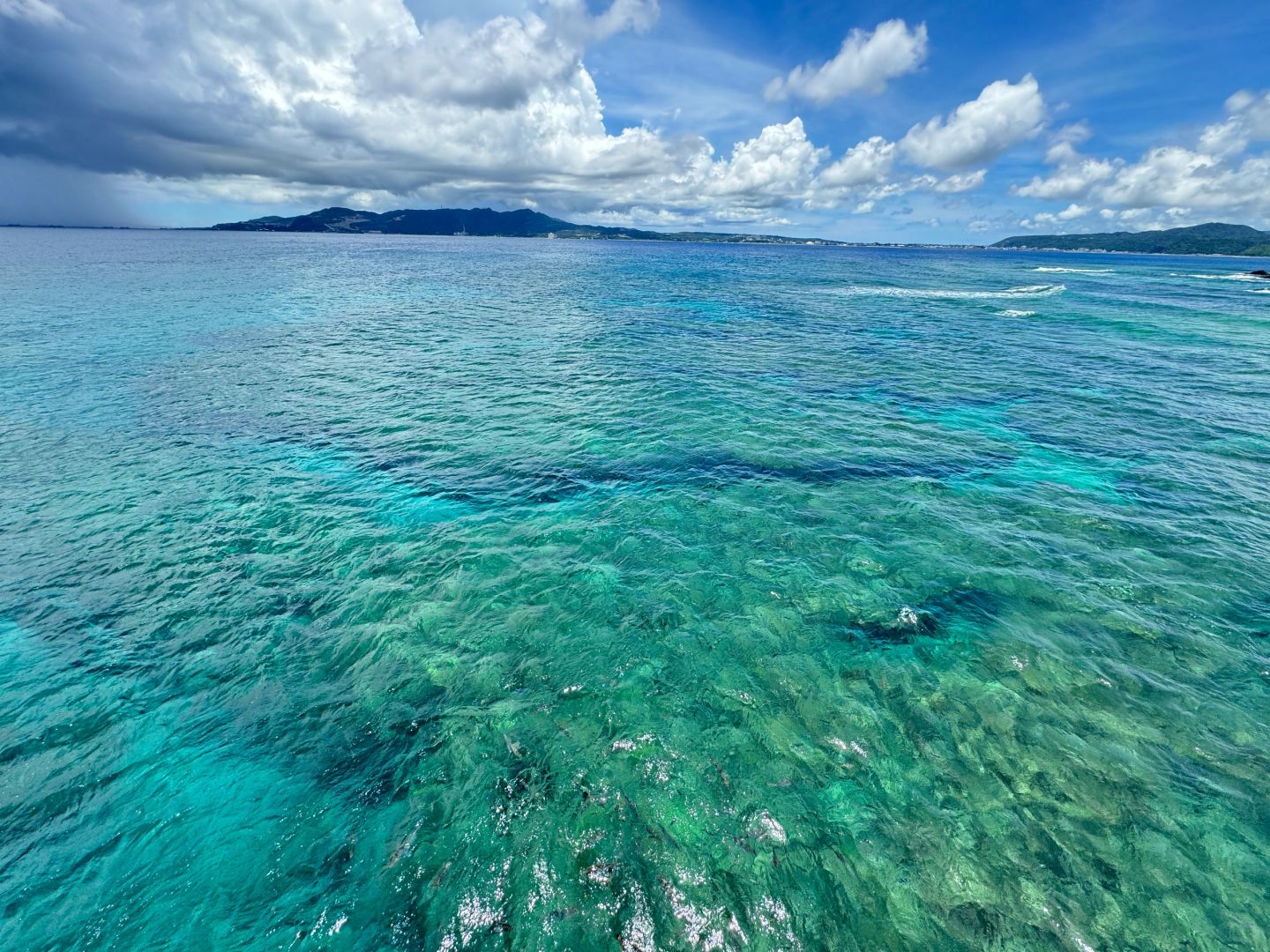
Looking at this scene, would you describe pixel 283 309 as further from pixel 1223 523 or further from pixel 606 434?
pixel 1223 523

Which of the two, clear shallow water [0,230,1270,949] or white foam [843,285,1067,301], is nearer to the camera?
clear shallow water [0,230,1270,949]

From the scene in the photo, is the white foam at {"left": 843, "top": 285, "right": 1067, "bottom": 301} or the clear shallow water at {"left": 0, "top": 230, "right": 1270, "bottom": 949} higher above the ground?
the clear shallow water at {"left": 0, "top": 230, "right": 1270, "bottom": 949}

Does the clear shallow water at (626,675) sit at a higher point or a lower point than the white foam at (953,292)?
higher

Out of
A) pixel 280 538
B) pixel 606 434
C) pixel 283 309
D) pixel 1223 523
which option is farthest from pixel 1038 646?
pixel 283 309

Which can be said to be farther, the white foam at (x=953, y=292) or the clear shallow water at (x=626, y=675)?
the white foam at (x=953, y=292)
